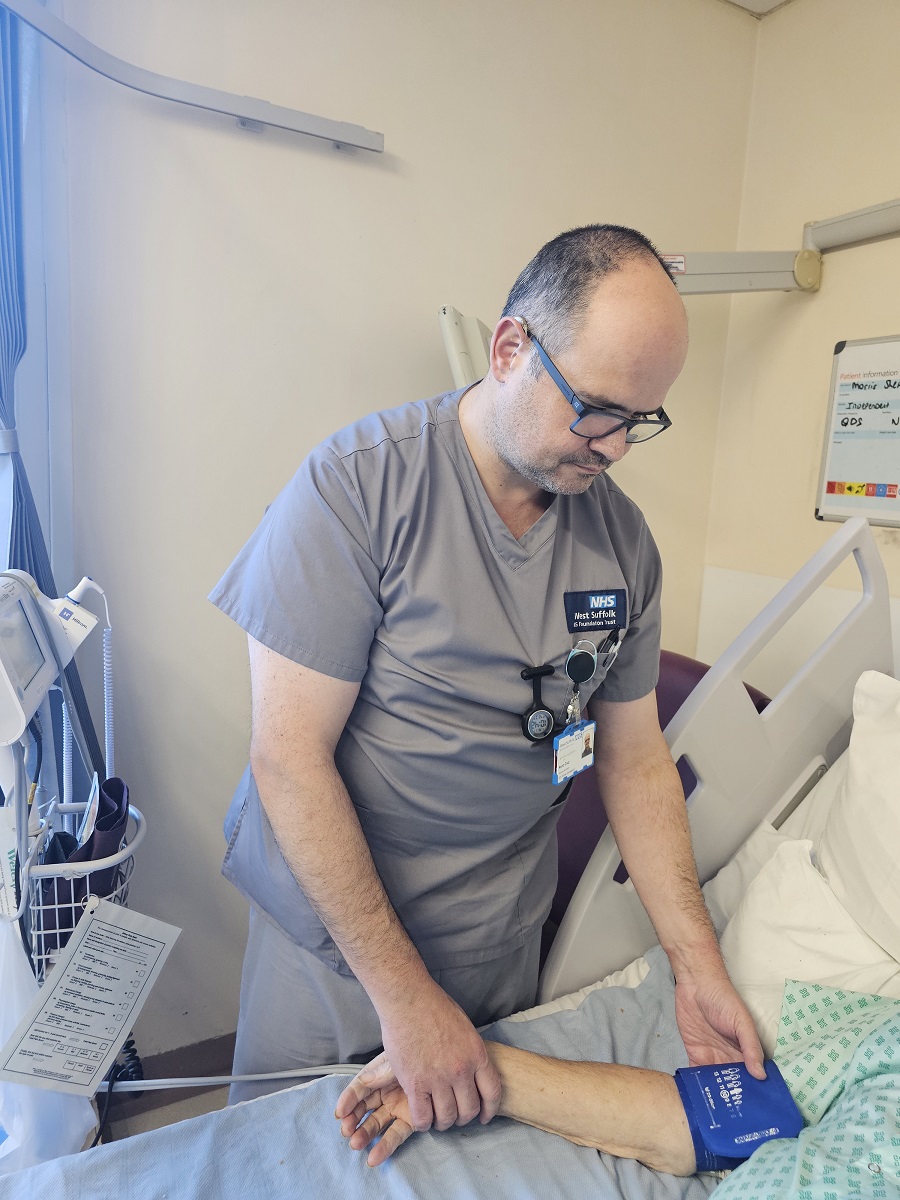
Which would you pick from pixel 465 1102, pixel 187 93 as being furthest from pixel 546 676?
pixel 187 93

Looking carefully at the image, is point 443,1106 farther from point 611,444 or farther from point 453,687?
point 611,444

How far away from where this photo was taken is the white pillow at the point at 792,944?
127cm

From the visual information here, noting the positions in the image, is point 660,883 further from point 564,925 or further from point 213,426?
point 213,426

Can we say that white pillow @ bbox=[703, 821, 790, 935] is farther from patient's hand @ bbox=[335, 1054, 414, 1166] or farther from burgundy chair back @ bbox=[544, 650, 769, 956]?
patient's hand @ bbox=[335, 1054, 414, 1166]

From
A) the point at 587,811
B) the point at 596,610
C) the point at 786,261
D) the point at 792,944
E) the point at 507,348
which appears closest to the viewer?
the point at 507,348

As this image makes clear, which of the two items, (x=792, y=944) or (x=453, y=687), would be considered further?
(x=792, y=944)

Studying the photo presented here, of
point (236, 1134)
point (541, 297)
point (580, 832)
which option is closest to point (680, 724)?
point (580, 832)

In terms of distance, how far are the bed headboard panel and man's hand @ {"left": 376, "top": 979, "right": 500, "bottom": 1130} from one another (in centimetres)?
39

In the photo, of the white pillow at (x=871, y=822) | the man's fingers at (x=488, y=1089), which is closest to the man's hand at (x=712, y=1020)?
the white pillow at (x=871, y=822)

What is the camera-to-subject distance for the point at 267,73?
1703mm

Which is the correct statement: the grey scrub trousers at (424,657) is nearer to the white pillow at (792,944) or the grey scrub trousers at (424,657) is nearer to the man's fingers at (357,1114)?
the man's fingers at (357,1114)

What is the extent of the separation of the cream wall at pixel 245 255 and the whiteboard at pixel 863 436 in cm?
73

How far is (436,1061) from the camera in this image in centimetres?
105

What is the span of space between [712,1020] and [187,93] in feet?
6.23
